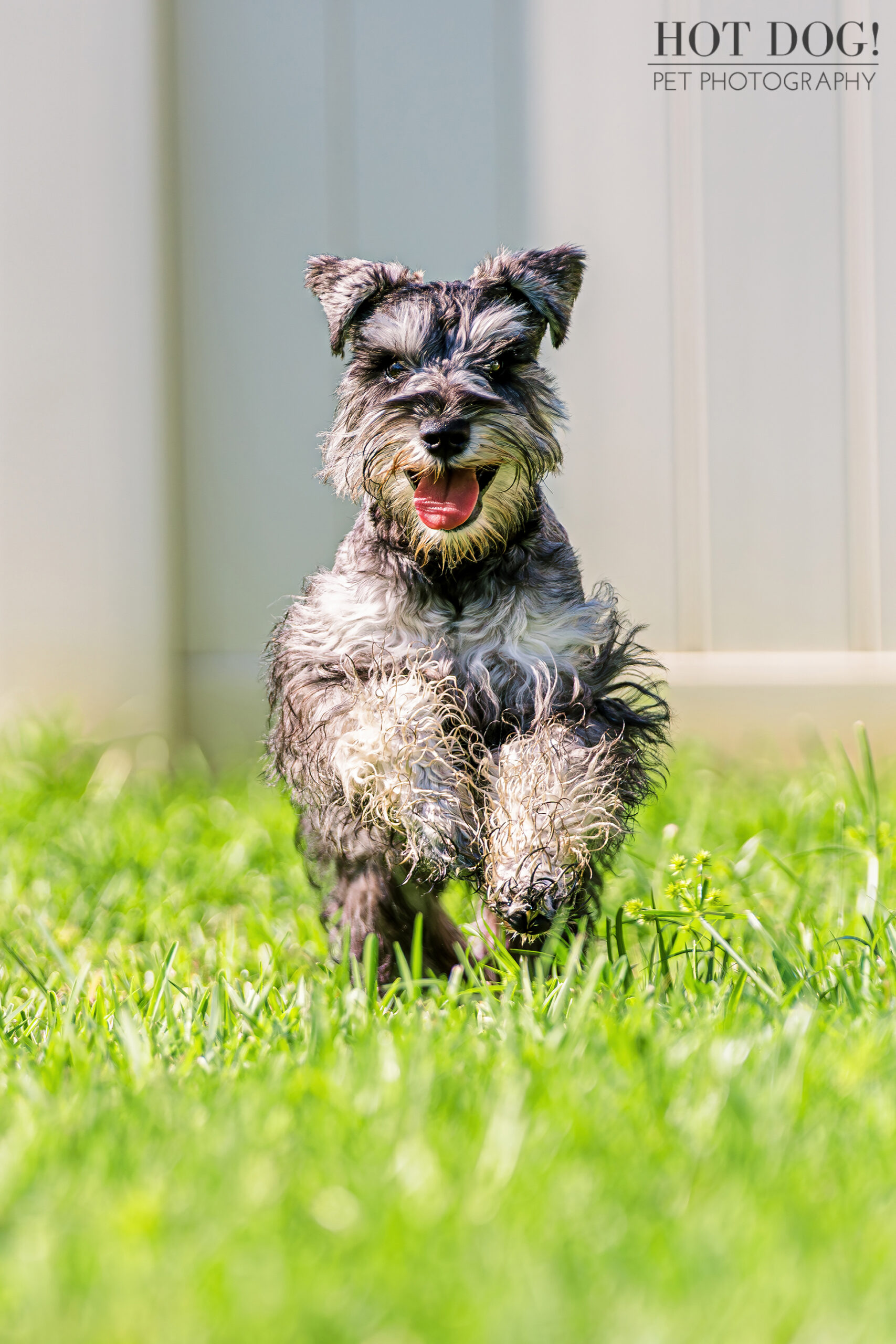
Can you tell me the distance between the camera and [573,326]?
4953 millimetres

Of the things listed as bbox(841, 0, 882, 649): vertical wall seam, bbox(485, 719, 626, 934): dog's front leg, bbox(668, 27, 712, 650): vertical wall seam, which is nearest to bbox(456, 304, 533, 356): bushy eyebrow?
bbox(485, 719, 626, 934): dog's front leg

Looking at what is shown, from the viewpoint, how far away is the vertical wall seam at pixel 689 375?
479 cm

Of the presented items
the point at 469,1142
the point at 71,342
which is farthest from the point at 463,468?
the point at 71,342

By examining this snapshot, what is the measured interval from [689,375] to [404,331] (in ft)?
8.94

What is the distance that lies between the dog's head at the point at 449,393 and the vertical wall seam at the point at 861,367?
2.59m

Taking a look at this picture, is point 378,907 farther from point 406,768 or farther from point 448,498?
point 448,498

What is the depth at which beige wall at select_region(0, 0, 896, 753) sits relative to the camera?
4.74 m

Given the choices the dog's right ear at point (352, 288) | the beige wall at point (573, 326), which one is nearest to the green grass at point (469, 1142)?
the dog's right ear at point (352, 288)

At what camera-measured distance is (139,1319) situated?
102 centimetres

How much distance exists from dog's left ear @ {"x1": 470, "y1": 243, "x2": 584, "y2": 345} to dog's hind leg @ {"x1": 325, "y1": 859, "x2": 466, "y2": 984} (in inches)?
45.7

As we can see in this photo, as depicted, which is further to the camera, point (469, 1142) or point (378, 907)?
point (378, 907)

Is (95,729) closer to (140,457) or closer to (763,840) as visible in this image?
(140,457)

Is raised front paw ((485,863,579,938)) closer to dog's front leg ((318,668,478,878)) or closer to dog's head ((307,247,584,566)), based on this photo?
dog's front leg ((318,668,478,878))

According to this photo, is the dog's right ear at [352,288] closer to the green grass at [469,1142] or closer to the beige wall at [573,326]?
the green grass at [469,1142]
